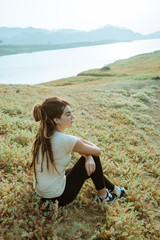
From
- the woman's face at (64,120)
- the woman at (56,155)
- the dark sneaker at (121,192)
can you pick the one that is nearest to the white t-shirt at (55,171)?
the woman at (56,155)

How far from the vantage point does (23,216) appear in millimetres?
3688

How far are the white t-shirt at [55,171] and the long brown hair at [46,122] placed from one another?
0.10 m

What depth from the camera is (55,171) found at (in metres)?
3.67

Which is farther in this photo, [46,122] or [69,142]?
[46,122]

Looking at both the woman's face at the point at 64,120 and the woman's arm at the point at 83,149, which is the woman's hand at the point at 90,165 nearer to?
the woman's arm at the point at 83,149

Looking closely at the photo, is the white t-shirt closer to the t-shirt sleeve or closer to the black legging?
the t-shirt sleeve

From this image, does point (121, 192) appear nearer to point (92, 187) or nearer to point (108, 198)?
point (108, 198)

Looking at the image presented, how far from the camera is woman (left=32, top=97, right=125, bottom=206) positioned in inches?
138

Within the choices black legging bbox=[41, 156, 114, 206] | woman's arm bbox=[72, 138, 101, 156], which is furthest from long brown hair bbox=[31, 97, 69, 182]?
black legging bbox=[41, 156, 114, 206]

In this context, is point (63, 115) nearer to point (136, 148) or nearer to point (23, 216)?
point (23, 216)

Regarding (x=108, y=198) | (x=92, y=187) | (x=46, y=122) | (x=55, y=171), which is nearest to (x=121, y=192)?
(x=108, y=198)

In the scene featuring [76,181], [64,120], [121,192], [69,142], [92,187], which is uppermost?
[64,120]

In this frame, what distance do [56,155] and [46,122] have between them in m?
0.67

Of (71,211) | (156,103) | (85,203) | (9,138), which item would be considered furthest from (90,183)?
(156,103)
